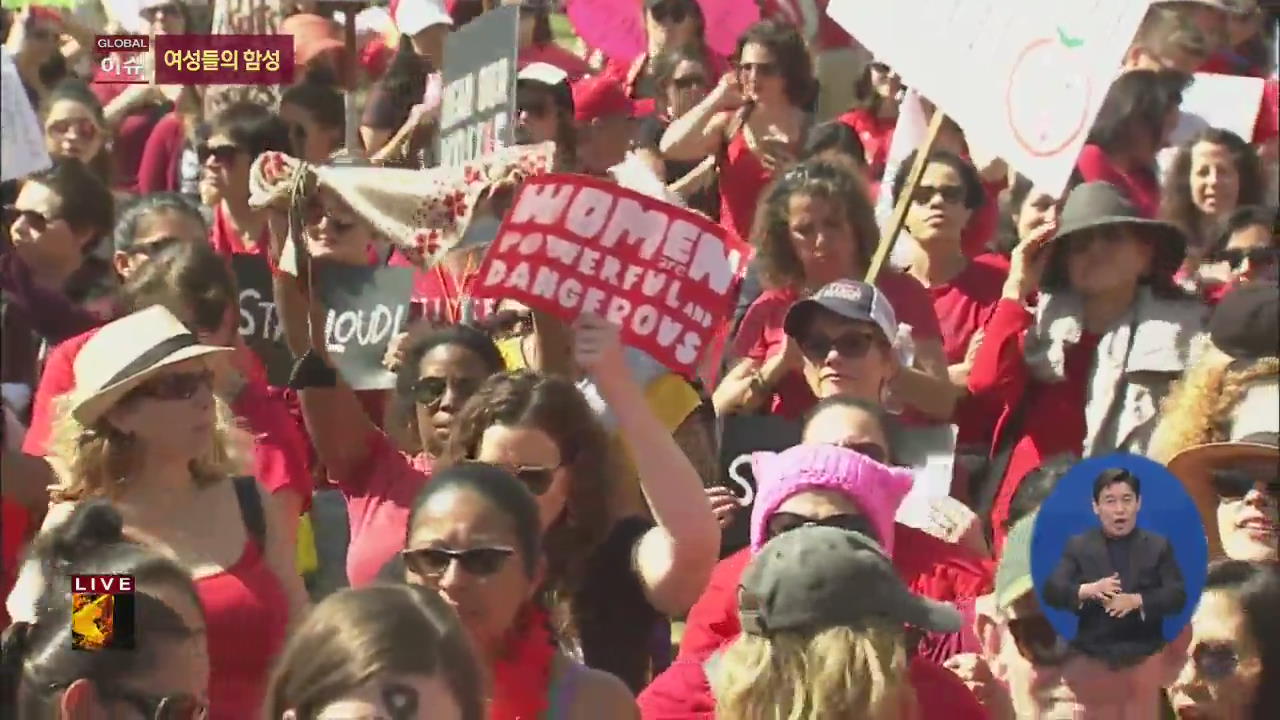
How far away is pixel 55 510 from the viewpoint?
540 centimetres

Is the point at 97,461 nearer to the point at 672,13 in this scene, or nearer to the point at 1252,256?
the point at 1252,256

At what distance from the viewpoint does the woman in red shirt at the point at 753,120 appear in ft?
30.9

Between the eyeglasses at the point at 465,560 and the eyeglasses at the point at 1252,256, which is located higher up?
the eyeglasses at the point at 1252,256

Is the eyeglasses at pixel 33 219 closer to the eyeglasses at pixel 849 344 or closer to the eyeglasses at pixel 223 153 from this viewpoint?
the eyeglasses at pixel 223 153

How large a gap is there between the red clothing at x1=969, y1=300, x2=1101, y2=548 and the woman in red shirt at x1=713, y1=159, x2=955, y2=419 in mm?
157

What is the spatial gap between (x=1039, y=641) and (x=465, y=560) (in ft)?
3.08

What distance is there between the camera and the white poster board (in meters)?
7.34

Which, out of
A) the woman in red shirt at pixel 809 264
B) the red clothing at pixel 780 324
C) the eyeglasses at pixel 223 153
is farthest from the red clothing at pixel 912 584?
the eyeglasses at pixel 223 153

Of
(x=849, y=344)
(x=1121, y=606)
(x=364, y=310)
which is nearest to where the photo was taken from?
(x=1121, y=606)

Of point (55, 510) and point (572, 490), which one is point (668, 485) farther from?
point (55, 510)

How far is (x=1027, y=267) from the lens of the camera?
766 centimetres

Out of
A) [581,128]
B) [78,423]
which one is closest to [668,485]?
[78,423]

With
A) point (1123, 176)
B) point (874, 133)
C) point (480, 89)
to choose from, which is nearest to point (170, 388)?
point (480, 89)

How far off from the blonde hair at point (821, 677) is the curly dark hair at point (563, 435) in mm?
1143
